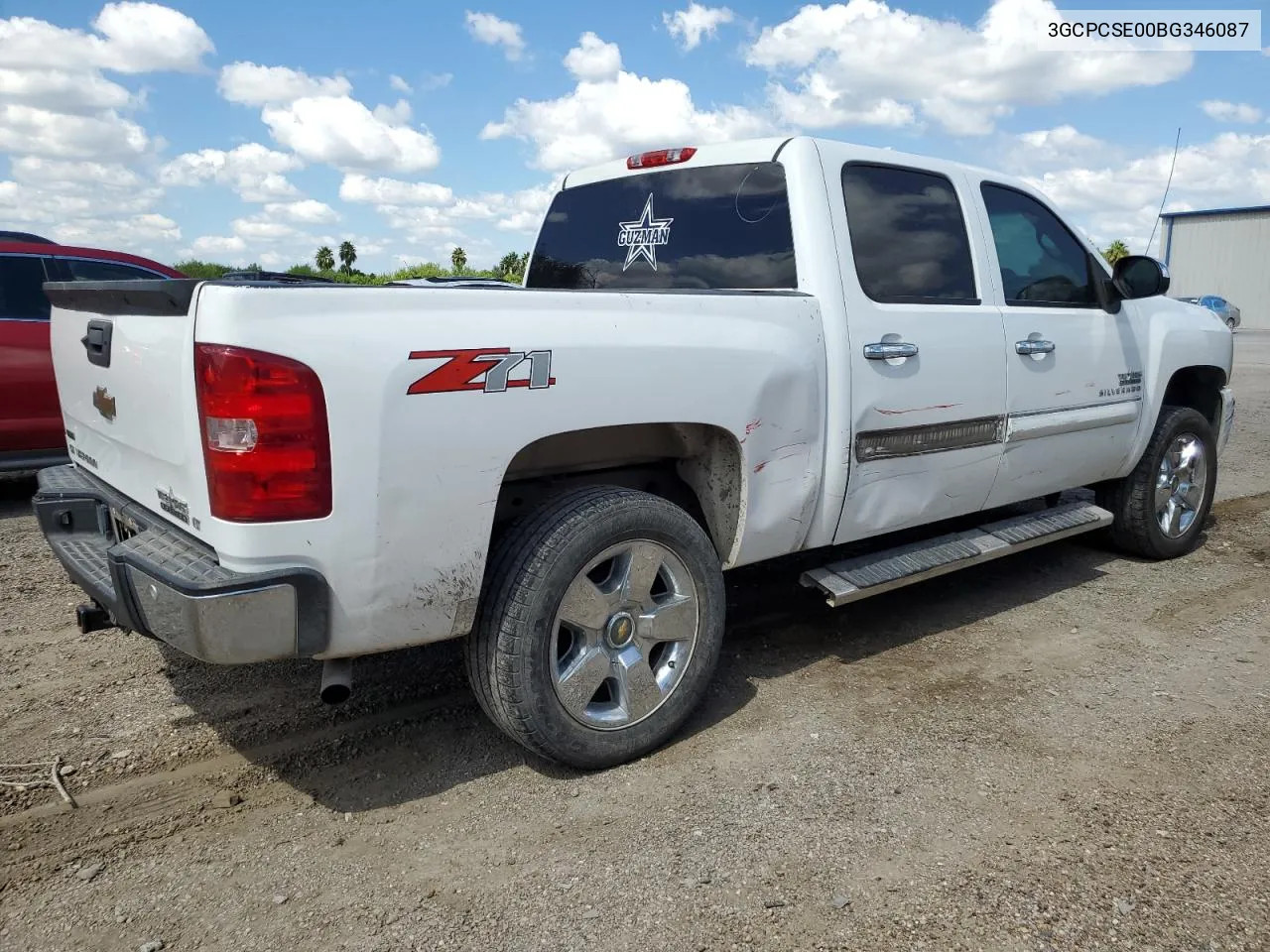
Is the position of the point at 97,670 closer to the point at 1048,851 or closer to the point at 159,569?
the point at 159,569

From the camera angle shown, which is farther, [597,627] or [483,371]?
[597,627]

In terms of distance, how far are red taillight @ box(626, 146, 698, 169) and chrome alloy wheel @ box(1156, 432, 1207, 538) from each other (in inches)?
123

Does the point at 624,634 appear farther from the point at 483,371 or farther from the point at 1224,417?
the point at 1224,417

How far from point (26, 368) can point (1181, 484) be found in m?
7.10

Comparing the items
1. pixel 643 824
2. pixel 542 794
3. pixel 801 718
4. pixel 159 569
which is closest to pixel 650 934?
pixel 643 824

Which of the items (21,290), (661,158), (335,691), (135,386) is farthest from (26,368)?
(335,691)

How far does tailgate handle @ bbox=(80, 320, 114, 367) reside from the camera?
9.75 feet

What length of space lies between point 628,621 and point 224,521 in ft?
4.01

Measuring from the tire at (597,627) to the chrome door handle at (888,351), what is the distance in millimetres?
945

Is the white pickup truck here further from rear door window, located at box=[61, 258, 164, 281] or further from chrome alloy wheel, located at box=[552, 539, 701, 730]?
rear door window, located at box=[61, 258, 164, 281]

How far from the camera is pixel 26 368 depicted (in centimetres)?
644

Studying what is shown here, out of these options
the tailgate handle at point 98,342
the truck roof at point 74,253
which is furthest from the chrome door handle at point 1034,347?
the truck roof at point 74,253

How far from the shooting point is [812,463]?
3.43 meters

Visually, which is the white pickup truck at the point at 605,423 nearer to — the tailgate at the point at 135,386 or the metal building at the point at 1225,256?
the tailgate at the point at 135,386
